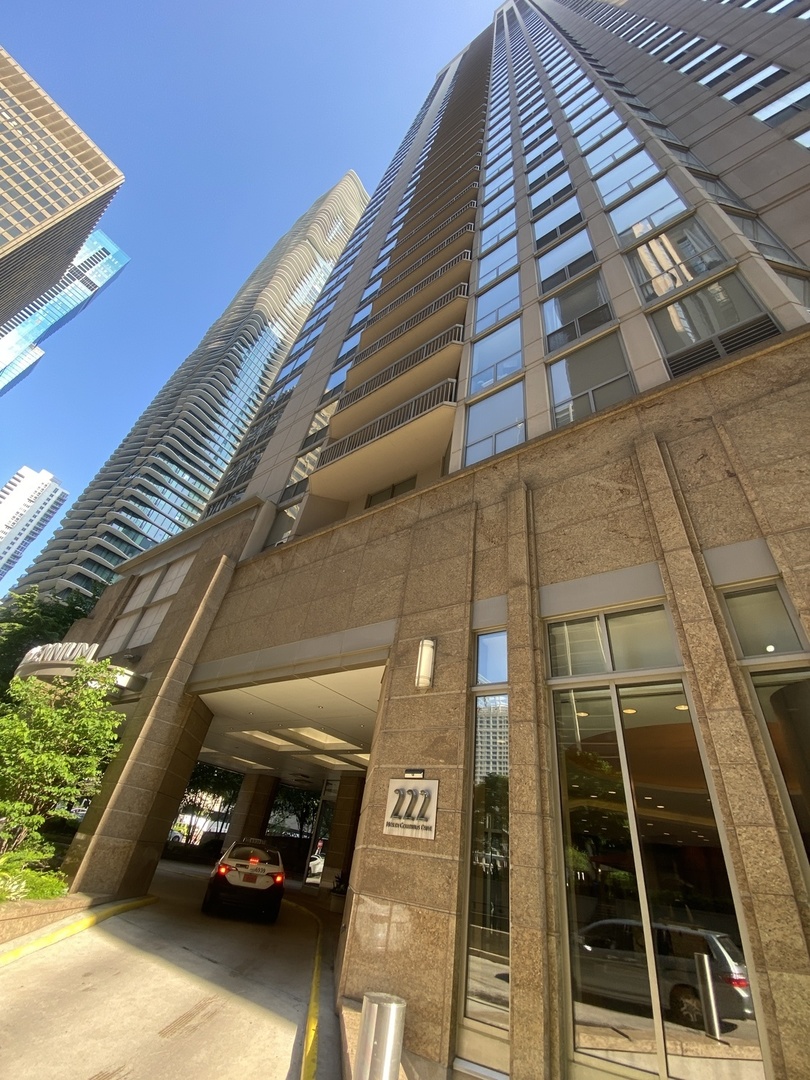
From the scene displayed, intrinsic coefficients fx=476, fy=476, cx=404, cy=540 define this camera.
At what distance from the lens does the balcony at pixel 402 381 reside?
639 inches

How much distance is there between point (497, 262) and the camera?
17828 mm

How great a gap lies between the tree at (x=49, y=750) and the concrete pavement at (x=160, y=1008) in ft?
9.20

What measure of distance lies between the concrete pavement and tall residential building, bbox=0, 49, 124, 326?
11738 cm

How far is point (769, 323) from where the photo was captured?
9.18 meters

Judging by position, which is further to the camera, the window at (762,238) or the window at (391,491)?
the window at (391,491)

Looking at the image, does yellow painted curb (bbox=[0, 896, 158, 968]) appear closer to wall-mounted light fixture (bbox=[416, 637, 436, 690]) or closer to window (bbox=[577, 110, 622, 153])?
wall-mounted light fixture (bbox=[416, 637, 436, 690])

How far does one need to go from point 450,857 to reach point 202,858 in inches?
1138

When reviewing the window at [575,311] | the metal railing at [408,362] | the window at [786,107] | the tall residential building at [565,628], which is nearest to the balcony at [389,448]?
the tall residential building at [565,628]

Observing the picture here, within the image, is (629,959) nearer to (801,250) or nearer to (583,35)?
(801,250)

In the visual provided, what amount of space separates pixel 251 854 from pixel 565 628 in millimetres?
10287

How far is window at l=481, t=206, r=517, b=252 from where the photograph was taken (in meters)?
19.0

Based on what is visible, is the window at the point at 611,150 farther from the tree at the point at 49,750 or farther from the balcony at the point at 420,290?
the tree at the point at 49,750

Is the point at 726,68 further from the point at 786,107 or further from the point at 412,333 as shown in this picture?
the point at 412,333

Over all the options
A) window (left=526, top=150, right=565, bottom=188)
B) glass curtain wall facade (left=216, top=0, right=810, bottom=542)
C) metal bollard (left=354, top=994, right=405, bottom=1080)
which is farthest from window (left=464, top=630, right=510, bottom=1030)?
window (left=526, top=150, right=565, bottom=188)
